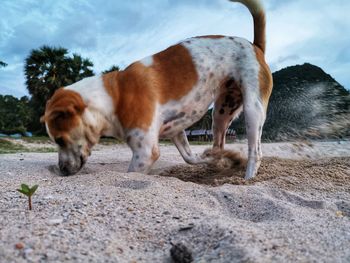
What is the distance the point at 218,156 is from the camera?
14.0ft

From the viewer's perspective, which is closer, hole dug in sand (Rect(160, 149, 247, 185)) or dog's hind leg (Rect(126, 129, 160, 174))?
dog's hind leg (Rect(126, 129, 160, 174))

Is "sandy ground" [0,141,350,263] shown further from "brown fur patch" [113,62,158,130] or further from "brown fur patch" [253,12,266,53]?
"brown fur patch" [253,12,266,53]

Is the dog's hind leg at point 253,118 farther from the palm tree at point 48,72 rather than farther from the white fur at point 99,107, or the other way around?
the palm tree at point 48,72

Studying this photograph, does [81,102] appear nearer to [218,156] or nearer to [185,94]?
[185,94]

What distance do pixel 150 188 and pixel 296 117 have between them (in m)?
4.17

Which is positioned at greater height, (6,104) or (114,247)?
(6,104)

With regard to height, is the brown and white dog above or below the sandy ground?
above

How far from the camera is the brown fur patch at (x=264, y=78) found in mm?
3812

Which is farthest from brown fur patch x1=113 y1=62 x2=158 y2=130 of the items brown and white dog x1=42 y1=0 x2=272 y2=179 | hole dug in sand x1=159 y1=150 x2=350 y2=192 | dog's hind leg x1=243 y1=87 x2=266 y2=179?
dog's hind leg x1=243 y1=87 x2=266 y2=179

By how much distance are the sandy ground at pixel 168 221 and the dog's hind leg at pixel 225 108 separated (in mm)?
1487

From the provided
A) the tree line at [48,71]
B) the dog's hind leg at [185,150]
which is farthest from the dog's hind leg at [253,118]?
the tree line at [48,71]

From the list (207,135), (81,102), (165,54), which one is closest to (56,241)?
(81,102)

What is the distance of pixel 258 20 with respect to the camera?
13.8ft

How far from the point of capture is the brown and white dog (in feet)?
11.0
